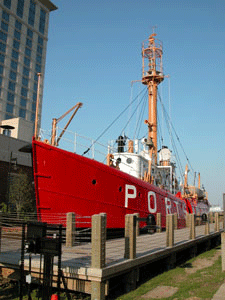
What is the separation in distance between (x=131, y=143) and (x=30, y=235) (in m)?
13.2

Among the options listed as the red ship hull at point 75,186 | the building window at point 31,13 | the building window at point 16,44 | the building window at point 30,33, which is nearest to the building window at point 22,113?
the building window at point 16,44

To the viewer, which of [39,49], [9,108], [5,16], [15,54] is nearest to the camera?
[5,16]

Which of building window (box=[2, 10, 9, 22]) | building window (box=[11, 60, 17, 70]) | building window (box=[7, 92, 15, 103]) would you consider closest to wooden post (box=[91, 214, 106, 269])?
building window (box=[7, 92, 15, 103])

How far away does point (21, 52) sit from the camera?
70.5 meters

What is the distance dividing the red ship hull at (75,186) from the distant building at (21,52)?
185 feet

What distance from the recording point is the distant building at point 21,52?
6631cm

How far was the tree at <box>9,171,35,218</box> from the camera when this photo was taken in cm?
2519

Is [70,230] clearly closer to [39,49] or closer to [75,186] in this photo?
[75,186]

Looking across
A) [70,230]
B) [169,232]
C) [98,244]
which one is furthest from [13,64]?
[98,244]

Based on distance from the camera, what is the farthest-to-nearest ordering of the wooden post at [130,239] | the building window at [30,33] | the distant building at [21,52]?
the building window at [30,33] < the distant building at [21,52] < the wooden post at [130,239]

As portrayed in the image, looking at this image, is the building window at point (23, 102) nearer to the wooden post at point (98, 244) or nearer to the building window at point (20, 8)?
the building window at point (20, 8)

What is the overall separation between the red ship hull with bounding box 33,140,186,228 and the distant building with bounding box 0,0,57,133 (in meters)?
56.5

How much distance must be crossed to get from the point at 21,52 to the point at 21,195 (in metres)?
53.2

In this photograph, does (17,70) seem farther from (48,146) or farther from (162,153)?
(48,146)
